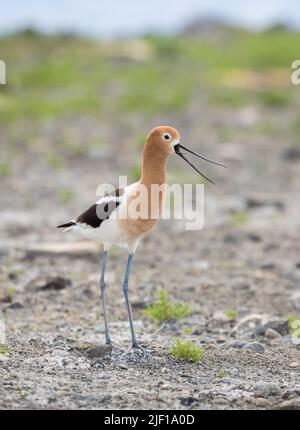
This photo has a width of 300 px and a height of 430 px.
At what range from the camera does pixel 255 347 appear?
7.25 m

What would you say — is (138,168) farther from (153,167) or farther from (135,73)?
(135,73)

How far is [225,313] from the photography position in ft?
27.8

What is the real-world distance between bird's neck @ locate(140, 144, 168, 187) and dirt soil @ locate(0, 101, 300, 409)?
1261mm

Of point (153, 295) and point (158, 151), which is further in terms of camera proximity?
point (153, 295)

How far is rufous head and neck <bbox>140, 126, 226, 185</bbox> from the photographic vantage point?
6664 mm

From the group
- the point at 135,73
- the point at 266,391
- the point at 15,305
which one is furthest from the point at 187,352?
the point at 135,73

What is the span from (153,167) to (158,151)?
0.39 feet

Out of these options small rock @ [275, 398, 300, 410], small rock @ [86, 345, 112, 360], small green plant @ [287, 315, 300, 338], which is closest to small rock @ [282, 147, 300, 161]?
small green plant @ [287, 315, 300, 338]

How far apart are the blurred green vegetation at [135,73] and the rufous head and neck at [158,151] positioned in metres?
14.7

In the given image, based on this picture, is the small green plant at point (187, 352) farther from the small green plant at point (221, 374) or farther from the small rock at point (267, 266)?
the small rock at point (267, 266)

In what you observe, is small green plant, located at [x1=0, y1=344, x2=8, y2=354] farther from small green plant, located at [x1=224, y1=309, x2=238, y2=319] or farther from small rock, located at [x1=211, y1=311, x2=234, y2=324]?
small green plant, located at [x1=224, y1=309, x2=238, y2=319]

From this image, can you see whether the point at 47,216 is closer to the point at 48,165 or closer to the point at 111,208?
the point at 48,165

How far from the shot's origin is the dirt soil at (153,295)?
602 centimetres
